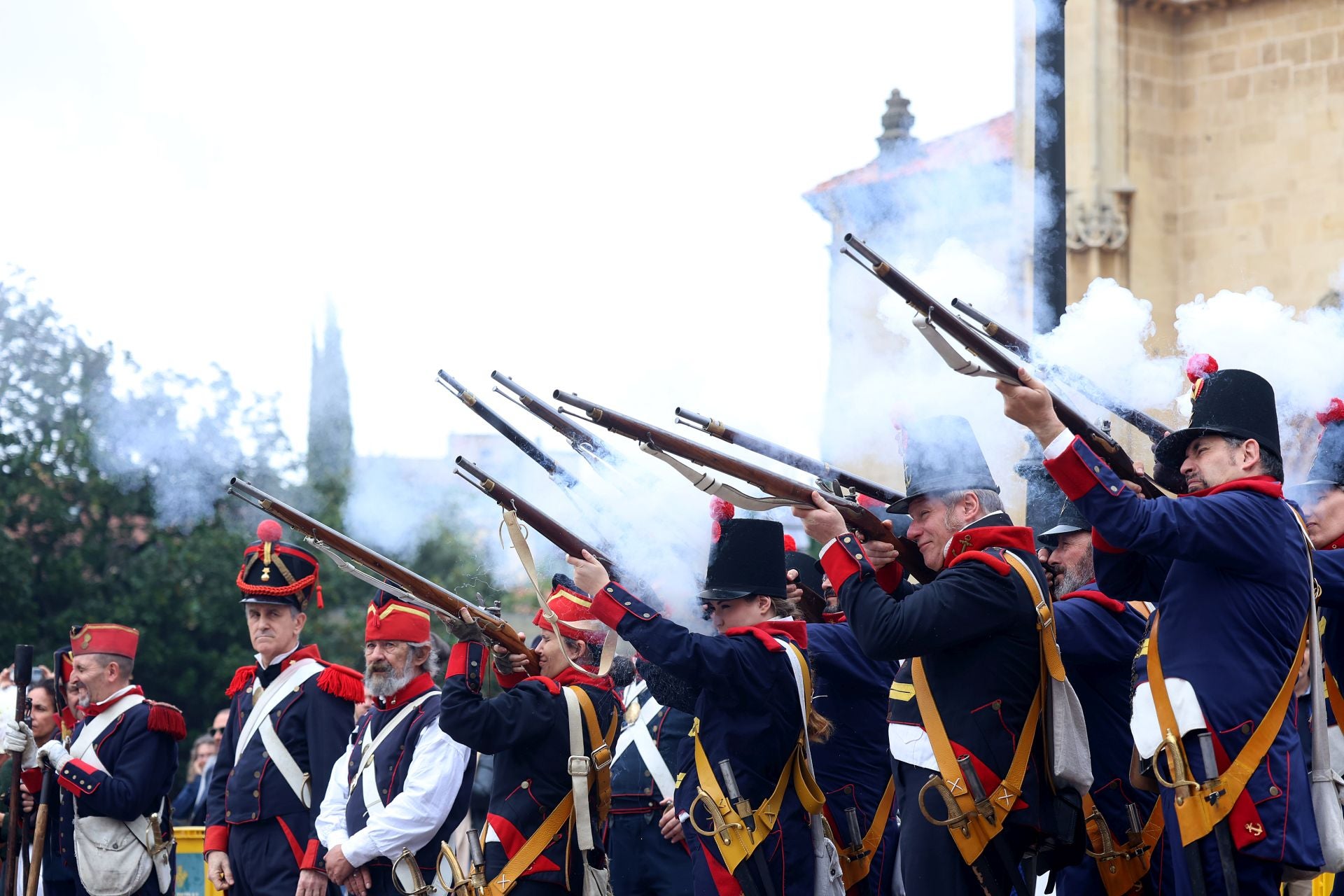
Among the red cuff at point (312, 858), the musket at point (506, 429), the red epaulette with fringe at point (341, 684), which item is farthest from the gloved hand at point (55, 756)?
the musket at point (506, 429)

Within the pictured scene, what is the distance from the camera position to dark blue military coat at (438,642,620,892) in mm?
6094

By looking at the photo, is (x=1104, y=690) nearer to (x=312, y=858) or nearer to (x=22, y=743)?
(x=312, y=858)

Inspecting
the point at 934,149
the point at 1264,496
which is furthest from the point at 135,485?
the point at 1264,496

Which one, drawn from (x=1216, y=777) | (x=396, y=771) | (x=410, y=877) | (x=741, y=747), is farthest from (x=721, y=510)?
(x=1216, y=777)

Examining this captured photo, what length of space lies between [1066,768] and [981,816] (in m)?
0.32

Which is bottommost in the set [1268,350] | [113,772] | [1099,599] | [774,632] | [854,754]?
[113,772]

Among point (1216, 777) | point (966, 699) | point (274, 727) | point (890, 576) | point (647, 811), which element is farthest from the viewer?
point (274, 727)

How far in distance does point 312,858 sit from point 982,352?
417cm

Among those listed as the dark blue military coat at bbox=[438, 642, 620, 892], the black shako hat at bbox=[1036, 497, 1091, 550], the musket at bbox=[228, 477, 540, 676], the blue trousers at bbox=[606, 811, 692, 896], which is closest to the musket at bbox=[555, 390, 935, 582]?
the black shako hat at bbox=[1036, 497, 1091, 550]

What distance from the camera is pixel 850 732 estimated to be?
648 cm

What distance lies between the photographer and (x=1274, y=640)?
4480mm

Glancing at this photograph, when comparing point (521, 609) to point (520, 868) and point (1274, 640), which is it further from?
point (1274, 640)

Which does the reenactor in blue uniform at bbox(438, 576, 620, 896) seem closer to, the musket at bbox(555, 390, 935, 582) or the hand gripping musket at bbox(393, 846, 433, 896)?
the hand gripping musket at bbox(393, 846, 433, 896)

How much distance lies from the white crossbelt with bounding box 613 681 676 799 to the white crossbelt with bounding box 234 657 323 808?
1496mm
